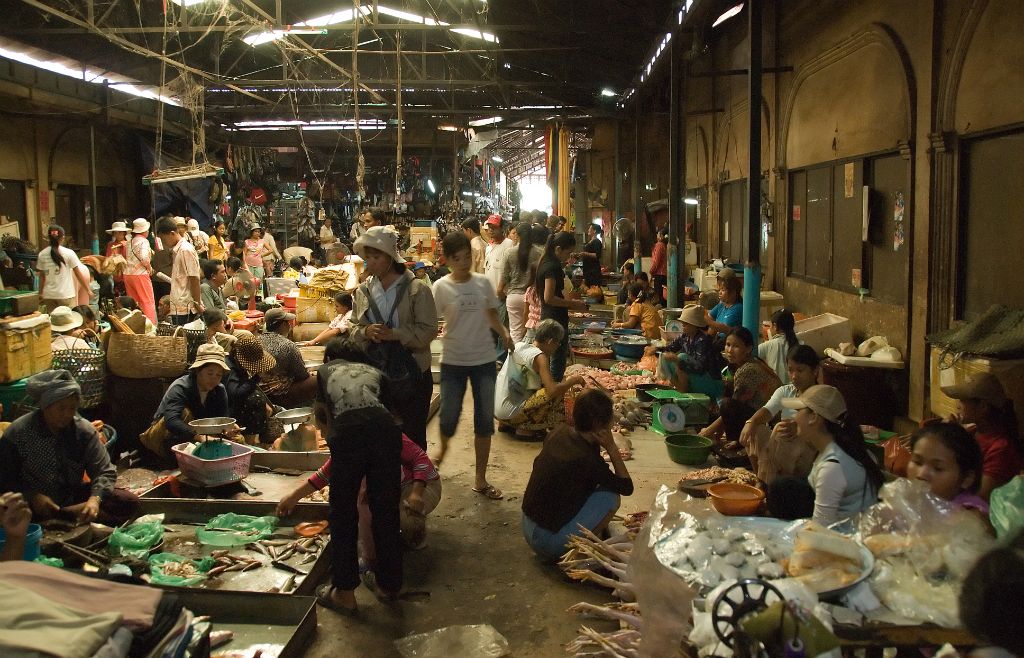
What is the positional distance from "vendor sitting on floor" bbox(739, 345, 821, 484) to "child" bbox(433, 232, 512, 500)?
1855 mm

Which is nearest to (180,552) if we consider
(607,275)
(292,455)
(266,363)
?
(292,455)

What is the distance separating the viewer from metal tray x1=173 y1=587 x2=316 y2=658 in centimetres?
415

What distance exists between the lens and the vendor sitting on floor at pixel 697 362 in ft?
26.4

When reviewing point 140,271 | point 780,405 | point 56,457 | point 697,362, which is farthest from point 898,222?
point 140,271

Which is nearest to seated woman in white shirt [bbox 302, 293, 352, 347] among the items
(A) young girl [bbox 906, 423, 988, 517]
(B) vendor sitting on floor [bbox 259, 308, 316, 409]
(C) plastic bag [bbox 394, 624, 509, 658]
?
(B) vendor sitting on floor [bbox 259, 308, 316, 409]

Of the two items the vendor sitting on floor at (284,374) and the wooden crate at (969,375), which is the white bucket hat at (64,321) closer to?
the vendor sitting on floor at (284,374)

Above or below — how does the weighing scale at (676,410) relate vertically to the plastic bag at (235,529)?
above

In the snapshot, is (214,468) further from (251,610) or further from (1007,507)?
(1007,507)

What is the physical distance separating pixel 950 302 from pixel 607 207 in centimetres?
1947

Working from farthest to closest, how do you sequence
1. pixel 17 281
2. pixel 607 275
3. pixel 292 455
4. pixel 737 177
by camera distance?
pixel 607 275, pixel 737 177, pixel 17 281, pixel 292 455

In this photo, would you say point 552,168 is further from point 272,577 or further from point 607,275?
point 272,577

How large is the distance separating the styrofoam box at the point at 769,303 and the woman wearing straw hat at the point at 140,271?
30.5 ft

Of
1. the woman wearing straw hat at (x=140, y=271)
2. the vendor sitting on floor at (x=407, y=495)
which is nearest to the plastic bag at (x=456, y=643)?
the vendor sitting on floor at (x=407, y=495)

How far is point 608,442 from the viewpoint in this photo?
16.3ft
